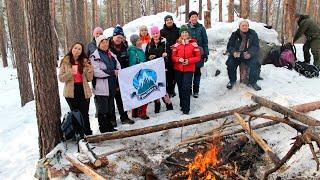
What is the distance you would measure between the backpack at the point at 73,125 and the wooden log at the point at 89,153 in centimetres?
45

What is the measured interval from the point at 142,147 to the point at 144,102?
165 centimetres

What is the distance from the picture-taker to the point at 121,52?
317 inches

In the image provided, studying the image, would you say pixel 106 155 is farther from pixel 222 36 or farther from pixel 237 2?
pixel 237 2

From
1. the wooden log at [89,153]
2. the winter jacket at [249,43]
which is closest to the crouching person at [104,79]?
the wooden log at [89,153]

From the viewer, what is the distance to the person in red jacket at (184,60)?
26.9 ft

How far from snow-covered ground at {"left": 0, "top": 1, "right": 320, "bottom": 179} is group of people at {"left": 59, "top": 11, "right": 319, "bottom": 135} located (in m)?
0.37

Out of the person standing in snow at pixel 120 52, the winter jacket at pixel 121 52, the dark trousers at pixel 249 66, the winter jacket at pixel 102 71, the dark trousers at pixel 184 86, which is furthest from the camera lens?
the dark trousers at pixel 249 66

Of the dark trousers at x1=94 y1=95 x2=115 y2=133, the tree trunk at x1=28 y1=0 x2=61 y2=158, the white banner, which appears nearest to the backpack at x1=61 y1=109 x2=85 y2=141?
the tree trunk at x1=28 y1=0 x2=61 y2=158

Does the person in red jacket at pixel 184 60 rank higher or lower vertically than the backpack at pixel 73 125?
higher

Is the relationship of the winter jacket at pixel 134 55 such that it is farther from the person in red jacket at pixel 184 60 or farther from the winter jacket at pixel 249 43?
the winter jacket at pixel 249 43

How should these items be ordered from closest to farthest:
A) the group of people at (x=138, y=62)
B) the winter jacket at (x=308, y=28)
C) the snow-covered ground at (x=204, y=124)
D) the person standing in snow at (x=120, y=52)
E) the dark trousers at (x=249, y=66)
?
the snow-covered ground at (x=204, y=124) → the group of people at (x=138, y=62) → the person standing in snow at (x=120, y=52) → the dark trousers at (x=249, y=66) → the winter jacket at (x=308, y=28)

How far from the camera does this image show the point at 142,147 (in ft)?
22.8

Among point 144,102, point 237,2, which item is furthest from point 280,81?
point 237,2

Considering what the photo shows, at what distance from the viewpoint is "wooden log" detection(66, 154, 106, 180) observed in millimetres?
5230
